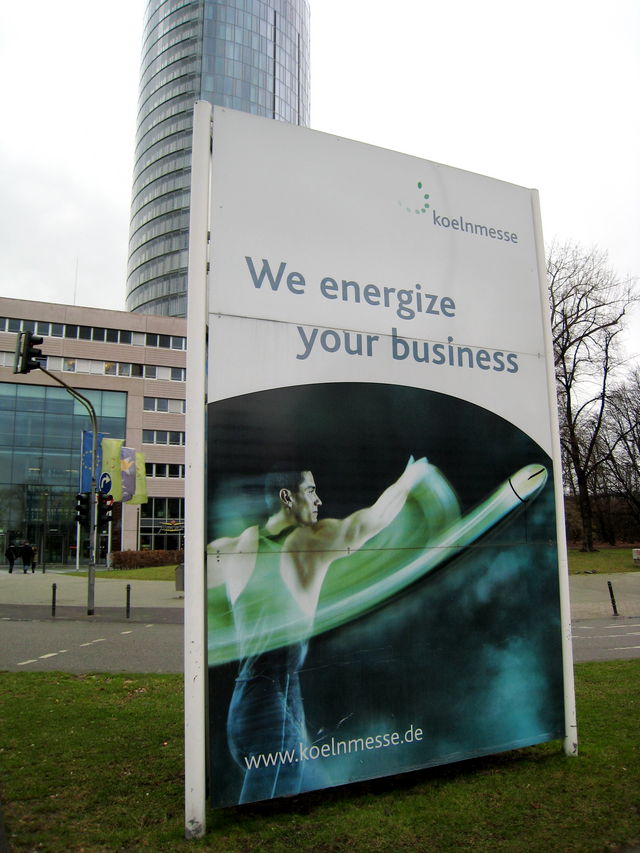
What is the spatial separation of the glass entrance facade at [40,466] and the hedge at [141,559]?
1124cm

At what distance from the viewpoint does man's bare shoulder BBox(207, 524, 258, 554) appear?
397 cm

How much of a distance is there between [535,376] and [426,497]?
1574 mm

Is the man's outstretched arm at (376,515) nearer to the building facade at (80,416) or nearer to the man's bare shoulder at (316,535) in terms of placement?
the man's bare shoulder at (316,535)

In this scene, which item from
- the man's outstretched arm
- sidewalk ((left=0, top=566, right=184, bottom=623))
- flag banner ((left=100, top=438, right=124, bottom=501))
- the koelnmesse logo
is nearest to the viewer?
the man's outstretched arm

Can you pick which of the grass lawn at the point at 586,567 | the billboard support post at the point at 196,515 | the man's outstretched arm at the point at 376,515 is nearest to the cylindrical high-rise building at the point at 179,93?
the grass lawn at the point at 586,567

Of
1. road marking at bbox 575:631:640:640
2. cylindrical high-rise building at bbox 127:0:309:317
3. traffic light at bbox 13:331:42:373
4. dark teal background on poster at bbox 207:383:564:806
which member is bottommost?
road marking at bbox 575:631:640:640

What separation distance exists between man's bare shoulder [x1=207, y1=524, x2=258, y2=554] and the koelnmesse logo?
2.79 metres

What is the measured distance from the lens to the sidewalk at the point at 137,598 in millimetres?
18266

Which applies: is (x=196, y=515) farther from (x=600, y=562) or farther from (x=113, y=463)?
(x=600, y=562)

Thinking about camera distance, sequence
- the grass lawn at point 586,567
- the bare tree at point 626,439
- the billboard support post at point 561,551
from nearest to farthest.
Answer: the billboard support post at point 561,551
the grass lawn at point 586,567
the bare tree at point 626,439

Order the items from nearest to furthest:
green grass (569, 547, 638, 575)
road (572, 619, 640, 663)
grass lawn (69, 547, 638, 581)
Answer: road (572, 619, 640, 663) < grass lawn (69, 547, 638, 581) < green grass (569, 547, 638, 575)

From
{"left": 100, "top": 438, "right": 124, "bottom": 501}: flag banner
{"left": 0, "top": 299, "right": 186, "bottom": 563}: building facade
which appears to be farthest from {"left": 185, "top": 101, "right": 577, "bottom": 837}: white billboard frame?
{"left": 0, "top": 299, "right": 186, "bottom": 563}: building facade

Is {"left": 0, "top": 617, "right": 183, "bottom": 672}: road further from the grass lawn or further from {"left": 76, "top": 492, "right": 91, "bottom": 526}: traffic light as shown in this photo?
the grass lawn

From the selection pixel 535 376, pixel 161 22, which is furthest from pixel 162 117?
pixel 535 376
